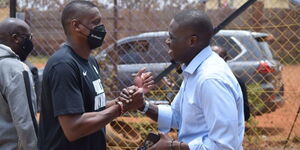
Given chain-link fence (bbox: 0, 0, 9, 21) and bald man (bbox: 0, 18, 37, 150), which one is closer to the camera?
bald man (bbox: 0, 18, 37, 150)

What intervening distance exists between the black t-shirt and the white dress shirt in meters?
0.56

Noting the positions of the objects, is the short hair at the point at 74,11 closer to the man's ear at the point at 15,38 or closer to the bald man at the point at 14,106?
the bald man at the point at 14,106

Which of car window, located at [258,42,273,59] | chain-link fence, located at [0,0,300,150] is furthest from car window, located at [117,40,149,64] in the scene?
car window, located at [258,42,273,59]

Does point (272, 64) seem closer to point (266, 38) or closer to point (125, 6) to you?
point (266, 38)

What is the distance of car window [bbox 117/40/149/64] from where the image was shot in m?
6.38

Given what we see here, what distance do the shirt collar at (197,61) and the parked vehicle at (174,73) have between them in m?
3.05

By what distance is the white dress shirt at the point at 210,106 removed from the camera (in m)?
2.47

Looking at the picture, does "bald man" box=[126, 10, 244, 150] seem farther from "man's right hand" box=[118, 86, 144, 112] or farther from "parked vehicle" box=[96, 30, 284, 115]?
"parked vehicle" box=[96, 30, 284, 115]

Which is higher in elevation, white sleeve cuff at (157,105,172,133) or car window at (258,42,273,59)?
white sleeve cuff at (157,105,172,133)

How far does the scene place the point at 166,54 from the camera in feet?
20.9

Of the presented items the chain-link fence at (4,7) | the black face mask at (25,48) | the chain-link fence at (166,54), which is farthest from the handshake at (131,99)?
the chain-link fence at (4,7)

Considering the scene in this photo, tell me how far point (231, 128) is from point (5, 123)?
1728mm

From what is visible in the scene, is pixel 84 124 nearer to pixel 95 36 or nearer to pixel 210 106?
pixel 95 36

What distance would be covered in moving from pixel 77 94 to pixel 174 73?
3.20 m
